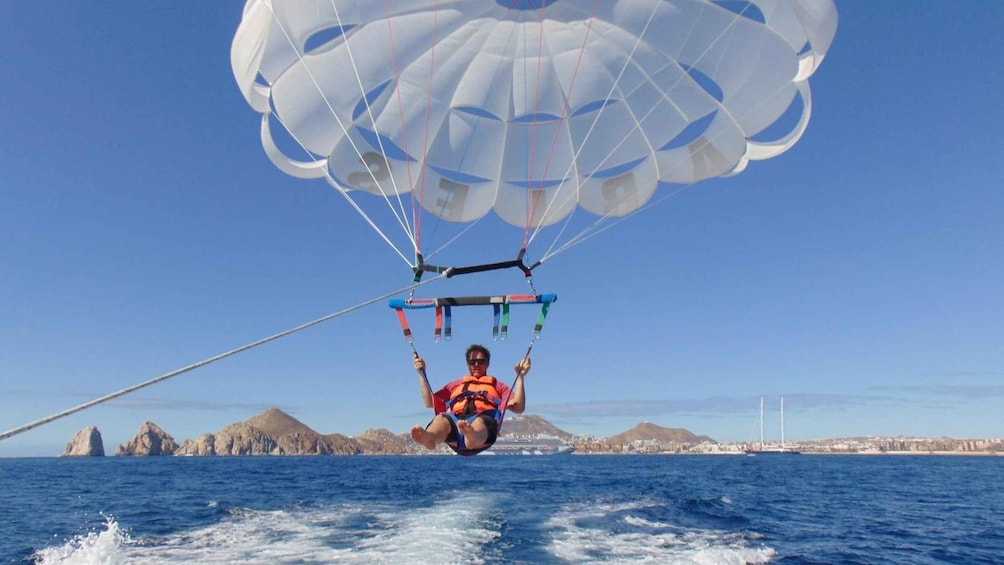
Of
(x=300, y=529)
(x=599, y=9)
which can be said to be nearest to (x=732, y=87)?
(x=599, y=9)

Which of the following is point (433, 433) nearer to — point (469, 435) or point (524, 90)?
point (469, 435)

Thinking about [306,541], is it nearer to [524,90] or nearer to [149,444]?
[524,90]

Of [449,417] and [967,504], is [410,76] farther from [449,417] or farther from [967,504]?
[967,504]

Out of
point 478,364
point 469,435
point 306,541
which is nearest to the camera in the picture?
point 469,435

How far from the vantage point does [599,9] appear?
34.1ft

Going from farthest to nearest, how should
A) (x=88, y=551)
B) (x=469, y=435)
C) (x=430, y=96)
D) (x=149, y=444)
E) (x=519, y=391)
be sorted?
1. (x=149, y=444)
2. (x=88, y=551)
3. (x=430, y=96)
4. (x=519, y=391)
5. (x=469, y=435)

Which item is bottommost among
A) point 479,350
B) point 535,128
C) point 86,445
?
point 86,445

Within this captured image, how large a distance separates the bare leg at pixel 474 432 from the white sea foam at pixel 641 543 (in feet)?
25.8

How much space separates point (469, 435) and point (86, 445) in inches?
7877

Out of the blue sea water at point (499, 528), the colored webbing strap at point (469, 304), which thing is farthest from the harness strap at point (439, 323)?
the blue sea water at point (499, 528)

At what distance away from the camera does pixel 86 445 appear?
6752 inches

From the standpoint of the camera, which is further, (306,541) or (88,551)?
(306,541)

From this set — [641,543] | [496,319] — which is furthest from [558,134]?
[641,543]

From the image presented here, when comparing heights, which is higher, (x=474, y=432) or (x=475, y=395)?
(x=475, y=395)
